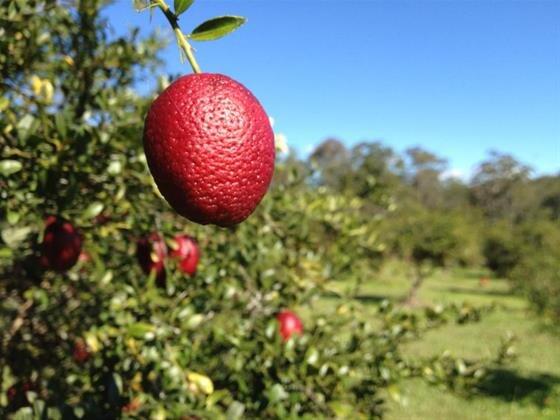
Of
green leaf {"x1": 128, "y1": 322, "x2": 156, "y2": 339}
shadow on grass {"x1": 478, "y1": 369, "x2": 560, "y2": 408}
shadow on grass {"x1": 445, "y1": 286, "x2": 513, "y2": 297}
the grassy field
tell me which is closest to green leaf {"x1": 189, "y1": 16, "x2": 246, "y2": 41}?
green leaf {"x1": 128, "y1": 322, "x2": 156, "y2": 339}

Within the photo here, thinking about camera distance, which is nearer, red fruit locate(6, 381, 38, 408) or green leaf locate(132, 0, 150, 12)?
green leaf locate(132, 0, 150, 12)

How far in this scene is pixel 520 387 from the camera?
9.20 meters

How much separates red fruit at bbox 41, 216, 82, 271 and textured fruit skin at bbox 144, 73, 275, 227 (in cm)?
103

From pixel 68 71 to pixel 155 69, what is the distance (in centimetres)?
65

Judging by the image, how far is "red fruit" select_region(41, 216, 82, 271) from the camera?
1.60 meters

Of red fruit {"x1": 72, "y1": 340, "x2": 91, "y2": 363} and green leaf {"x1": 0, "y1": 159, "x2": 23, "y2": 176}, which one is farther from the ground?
green leaf {"x1": 0, "y1": 159, "x2": 23, "y2": 176}

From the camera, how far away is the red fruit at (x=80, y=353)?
2148mm

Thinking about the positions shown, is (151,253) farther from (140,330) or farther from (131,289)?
(140,330)

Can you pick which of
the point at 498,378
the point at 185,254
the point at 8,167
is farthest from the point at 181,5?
the point at 498,378

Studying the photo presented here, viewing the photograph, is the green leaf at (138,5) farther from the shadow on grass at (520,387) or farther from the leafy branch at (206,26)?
the shadow on grass at (520,387)

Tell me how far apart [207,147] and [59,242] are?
109 cm

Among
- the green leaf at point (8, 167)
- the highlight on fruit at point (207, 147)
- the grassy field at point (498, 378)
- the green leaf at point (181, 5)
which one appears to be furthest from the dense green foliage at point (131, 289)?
the green leaf at point (181, 5)

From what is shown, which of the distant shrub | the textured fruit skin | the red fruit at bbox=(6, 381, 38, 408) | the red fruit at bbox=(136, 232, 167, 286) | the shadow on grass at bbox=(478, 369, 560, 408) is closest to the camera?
the textured fruit skin

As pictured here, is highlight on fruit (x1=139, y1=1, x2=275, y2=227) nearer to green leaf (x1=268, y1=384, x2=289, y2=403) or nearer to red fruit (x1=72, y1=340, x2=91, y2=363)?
green leaf (x1=268, y1=384, x2=289, y2=403)
